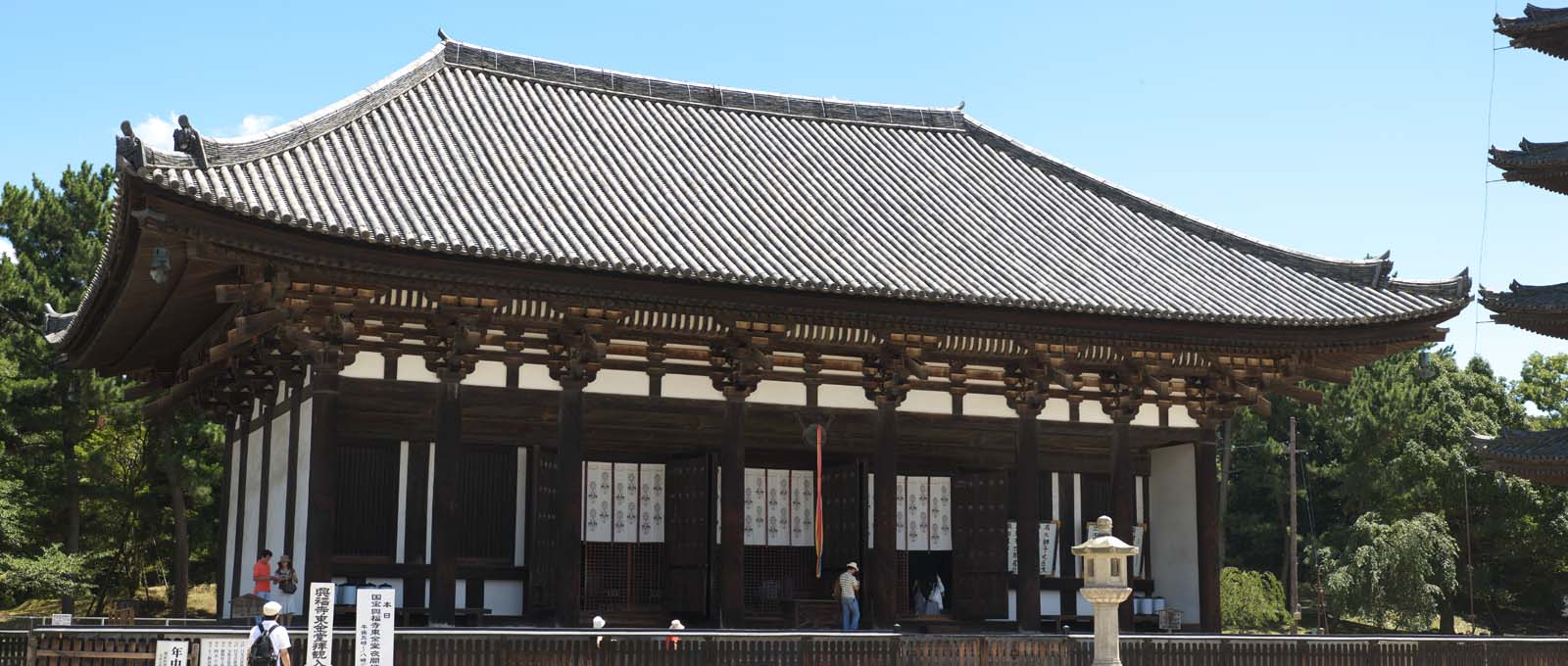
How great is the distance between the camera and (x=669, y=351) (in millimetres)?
19703

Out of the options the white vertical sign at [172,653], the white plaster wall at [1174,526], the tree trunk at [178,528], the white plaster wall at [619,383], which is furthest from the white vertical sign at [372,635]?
the tree trunk at [178,528]

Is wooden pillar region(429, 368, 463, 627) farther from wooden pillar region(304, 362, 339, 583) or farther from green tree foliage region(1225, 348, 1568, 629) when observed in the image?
green tree foliage region(1225, 348, 1568, 629)

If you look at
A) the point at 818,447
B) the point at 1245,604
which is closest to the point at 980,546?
the point at 818,447

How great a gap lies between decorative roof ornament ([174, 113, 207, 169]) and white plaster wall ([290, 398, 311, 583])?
3152mm

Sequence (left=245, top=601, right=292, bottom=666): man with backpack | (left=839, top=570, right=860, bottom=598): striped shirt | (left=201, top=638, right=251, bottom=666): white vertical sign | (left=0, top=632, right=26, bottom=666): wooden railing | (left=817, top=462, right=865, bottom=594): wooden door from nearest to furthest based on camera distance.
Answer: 1. (left=245, top=601, right=292, bottom=666): man with backpack
2. (left=201, top=638, right=251, bottom=666): white vertical sign
3. (left=0, top=632, right=26, bottom=666): wooden railing
4. (left=839, top=570, right=860, bottom=598): striped shirt
5. (left=817, top=462, right=865, bottom=594): wooden door

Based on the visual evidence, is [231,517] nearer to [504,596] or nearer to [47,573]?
[504,596]

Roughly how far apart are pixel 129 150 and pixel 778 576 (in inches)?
405

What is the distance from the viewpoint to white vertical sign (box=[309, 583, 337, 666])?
14.2 metres

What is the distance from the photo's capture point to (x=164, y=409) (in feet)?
75.8

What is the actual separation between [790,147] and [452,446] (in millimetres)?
9357

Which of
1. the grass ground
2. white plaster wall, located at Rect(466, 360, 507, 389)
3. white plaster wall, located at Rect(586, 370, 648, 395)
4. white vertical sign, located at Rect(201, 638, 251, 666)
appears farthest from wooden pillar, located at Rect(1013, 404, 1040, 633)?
the grass ground

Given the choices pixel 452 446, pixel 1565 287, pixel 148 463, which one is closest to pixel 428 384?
pixel 452 446

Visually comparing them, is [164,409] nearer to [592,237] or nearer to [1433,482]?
[592,237]

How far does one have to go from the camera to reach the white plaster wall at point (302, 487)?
58.5 feet
